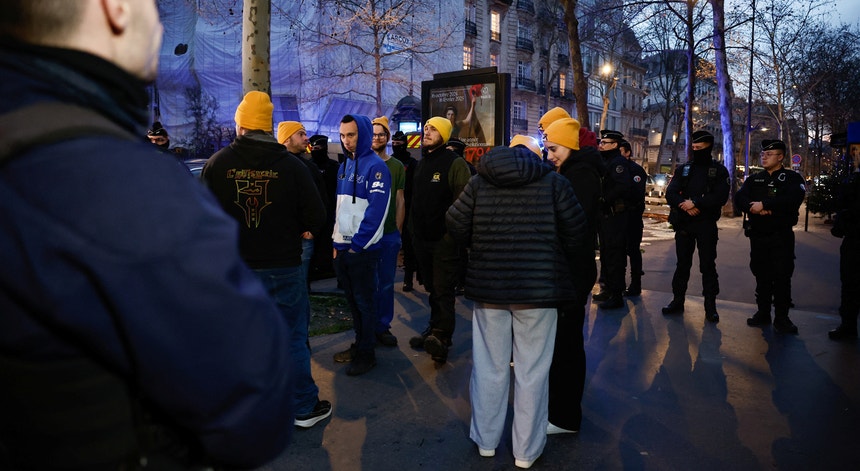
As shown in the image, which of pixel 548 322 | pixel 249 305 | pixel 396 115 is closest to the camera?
pixel 249 305

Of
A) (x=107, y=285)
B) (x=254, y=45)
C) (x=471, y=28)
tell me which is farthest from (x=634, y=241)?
(x=471, y=28)

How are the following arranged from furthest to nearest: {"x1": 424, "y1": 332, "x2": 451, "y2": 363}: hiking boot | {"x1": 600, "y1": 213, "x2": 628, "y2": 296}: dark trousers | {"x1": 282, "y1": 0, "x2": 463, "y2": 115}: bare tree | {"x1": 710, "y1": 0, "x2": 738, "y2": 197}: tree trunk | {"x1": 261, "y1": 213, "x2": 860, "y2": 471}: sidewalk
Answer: {"x1": 282, "y1": 0, "x2": 463, "y2": 115}: bare tree, {"x1": 710, "y1": 0, "x2": 738, "y2": 197}: tree trunk, {"x1": 600, "y1": 213, "x2": 628, "y2": 296}: dark trousers, {"x1": 424, "y1": 332, "x2": 451, "y2": 363}: hiking boot, {"x1": 261, "y1": 213, "x2": 860, "y2": 471}: sidewalk

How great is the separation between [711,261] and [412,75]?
85.3 ft

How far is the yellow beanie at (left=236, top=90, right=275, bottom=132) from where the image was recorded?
3.72 meters

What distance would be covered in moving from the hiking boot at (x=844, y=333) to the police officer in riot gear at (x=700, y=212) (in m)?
→ 1.13

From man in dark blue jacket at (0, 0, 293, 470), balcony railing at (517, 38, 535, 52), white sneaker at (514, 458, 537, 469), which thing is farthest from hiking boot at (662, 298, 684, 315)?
balcony railing at (517, 38, 535, 52)

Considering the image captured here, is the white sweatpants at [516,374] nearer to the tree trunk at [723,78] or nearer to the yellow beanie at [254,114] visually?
the yellow beanie at [254,114]

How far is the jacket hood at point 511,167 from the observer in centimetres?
338

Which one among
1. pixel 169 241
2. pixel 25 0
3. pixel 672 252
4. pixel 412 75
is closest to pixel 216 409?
pixel 169 241

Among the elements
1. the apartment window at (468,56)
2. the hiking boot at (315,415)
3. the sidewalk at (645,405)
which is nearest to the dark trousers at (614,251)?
the sidewalk at (645,405)

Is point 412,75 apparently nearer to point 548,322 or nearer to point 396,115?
point 396,115

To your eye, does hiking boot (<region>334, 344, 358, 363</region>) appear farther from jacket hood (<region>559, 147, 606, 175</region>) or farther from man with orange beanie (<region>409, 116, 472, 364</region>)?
jacket hood (<region>559, 147, 606, 175</region>)

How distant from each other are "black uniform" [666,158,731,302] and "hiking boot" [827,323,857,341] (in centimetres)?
122

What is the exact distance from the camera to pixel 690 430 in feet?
12.8
